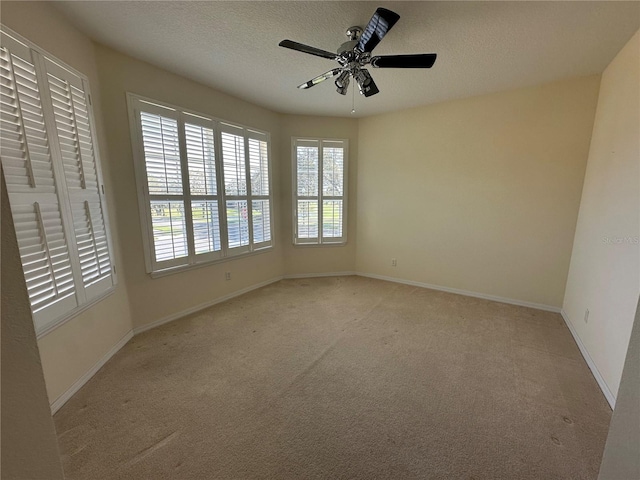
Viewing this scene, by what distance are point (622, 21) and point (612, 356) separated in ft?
7.95

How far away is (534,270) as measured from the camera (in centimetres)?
325

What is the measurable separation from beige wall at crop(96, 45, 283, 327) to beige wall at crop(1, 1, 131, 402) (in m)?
0.08

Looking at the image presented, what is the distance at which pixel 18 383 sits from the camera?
0.62 meters

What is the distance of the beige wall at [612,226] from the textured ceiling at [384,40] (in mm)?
396

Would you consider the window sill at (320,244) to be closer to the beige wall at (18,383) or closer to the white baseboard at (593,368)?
the white baseboard at (593,368)

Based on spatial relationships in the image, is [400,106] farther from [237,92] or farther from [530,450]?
[530,450]

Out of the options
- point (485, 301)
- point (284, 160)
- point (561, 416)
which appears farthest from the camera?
point (284, 160)

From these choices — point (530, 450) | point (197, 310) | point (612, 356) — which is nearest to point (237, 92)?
point (197, 310)

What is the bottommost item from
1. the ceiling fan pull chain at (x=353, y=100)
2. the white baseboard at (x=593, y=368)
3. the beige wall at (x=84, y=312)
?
the white baseboard at (x=593, y=368)

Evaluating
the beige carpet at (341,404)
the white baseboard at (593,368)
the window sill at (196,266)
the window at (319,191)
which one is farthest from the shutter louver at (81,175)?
the white baseboard at (593,368)

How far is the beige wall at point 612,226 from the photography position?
1838 millimetres

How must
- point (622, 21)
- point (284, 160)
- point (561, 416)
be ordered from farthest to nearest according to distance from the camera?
1. point (284, 160)
2. point (622, 21)
3. point (561, 416)

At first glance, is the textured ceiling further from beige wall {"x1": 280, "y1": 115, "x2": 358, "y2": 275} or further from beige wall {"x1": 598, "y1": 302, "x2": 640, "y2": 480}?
beige wall {"x1": 598, "y1": 302, "x2": 640, "y2": 480}

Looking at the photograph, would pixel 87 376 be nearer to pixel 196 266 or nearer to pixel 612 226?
pixel 196 266
